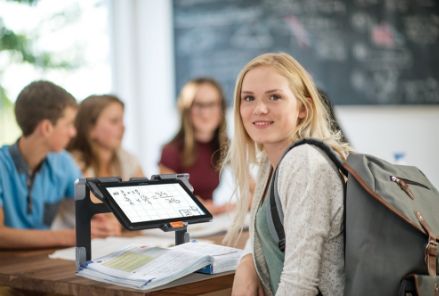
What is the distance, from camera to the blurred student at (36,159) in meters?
2.66

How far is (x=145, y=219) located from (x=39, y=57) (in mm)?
3421

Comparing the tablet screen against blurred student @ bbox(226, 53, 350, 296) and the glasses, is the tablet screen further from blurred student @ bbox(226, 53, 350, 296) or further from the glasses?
the glasses

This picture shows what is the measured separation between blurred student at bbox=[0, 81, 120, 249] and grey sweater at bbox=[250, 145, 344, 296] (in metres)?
1.27

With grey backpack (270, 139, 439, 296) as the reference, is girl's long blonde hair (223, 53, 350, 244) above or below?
above

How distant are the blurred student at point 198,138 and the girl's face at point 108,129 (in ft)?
1.75

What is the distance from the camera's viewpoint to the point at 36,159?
2.73 metres

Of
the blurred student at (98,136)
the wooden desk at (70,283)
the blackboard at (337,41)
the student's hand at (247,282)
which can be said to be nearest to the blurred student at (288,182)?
the student's hand at (247,282)

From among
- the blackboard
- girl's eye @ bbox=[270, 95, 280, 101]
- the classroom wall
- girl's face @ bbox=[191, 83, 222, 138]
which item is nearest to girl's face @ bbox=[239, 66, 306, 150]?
girl's eye @ bbox=[270, 95, 280, 101]

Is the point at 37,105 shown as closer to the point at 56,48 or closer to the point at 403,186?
the point at 403,186

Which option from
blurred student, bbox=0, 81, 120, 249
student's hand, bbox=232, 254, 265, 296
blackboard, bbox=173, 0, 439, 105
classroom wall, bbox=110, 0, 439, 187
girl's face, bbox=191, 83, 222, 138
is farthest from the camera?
classroom wall, bbox=110, 0, 439, 187

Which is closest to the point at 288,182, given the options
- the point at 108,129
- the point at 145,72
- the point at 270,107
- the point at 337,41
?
the point at 270,107

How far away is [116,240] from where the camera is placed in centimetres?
257

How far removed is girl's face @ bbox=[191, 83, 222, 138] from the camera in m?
3.76

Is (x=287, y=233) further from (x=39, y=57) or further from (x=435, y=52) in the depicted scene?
(x=39, y=57)
